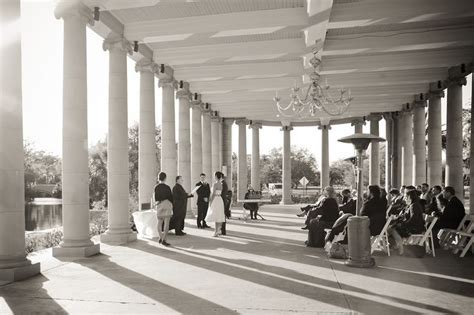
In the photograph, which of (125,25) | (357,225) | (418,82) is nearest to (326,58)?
(418,82)

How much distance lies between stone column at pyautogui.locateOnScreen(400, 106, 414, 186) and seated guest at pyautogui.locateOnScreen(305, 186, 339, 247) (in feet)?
99.6

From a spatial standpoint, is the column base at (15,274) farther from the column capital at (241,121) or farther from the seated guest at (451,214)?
the column capital at (241,121)

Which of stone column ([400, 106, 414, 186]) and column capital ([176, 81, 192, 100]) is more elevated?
column capital ([176, 81, 192, 100])

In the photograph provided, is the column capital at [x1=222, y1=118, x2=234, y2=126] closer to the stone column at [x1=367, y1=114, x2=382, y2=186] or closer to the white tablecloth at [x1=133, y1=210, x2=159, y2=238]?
the stone column at [x1=367, y1=114, x2=382, y2=186]

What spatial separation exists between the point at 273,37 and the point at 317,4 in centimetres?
749

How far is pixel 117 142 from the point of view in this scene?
2189cm

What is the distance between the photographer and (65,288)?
38.8 ft

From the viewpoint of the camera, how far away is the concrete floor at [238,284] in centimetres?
1004

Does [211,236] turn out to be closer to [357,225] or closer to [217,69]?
[357,225]

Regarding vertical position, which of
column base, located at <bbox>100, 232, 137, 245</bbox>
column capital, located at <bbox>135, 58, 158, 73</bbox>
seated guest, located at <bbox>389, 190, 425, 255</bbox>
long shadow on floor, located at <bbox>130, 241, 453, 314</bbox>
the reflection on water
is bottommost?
the reflection on water

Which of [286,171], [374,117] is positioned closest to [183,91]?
[286,171]

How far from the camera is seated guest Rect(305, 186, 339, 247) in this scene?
64.4 feet

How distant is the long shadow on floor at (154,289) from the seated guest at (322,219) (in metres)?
8.71

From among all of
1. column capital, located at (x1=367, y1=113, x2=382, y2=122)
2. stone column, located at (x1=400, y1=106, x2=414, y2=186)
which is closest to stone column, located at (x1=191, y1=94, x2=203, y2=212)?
stone column, located at (x1=400, y1=106, x2=414, y2=186)
